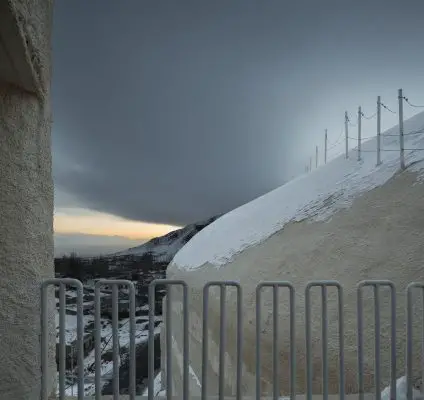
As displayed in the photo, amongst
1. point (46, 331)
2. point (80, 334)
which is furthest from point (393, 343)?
point (46, 331)

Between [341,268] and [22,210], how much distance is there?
415 centimetres

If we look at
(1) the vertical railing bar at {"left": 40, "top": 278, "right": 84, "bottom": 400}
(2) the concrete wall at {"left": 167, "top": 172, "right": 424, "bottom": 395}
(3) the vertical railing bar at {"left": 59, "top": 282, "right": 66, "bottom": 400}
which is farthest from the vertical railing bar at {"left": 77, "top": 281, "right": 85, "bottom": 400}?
(2) the concrete wall at {"left": 167, "top": 172, "right": 424, "bottom": 395}

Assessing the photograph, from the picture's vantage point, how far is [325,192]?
7.59 m

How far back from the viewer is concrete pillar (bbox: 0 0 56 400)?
316 cm

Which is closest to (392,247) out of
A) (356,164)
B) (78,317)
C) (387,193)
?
(387,193)

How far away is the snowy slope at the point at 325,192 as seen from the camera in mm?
6887

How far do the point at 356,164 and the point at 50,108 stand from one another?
19.5 ft

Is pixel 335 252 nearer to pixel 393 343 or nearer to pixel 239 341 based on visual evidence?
pixel 393 343

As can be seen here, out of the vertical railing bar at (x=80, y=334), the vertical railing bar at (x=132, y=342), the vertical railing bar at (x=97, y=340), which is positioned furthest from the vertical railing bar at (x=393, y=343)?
the vertical railing bar at (x=80, y=334)

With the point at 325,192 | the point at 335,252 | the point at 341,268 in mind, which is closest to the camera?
the point at 341,268

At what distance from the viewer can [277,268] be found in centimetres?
651

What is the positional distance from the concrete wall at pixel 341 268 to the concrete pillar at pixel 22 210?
124 inches

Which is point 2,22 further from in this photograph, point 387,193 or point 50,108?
point 387,193

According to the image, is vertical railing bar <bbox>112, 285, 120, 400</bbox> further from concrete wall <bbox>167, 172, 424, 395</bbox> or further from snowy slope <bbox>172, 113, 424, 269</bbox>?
snowy slope <bbox>172, 113, 424, 269</bbox>
